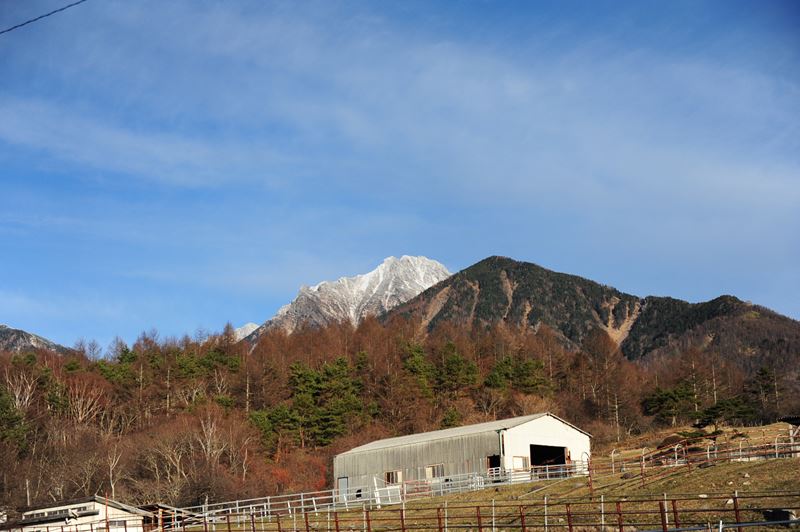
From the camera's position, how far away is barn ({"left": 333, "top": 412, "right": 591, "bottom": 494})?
5500 cm

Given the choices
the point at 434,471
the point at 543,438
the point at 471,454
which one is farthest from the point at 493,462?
the point at 543,438

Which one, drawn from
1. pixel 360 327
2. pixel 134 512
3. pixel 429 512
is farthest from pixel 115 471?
pixel 360 327

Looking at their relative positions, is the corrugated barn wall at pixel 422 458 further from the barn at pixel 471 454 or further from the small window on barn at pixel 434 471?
the small window on barn at pixel 434 471

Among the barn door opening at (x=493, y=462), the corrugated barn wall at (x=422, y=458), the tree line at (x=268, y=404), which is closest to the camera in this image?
the barn door opening at (x=493, y=462)

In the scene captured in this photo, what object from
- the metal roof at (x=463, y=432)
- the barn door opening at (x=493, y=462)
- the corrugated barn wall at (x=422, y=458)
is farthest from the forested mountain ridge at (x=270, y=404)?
the barn door opening at (x=493, y=462)

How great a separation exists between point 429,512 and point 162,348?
290 ft

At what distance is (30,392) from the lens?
94.8 m

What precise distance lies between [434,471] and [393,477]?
12.1ft

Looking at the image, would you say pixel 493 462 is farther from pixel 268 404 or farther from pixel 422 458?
pixel 268 404

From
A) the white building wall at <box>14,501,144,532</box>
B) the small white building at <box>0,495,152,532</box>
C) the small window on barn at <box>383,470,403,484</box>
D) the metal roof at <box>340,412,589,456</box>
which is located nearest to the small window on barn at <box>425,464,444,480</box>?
the metal roof at <box>340,412,589,456</box>

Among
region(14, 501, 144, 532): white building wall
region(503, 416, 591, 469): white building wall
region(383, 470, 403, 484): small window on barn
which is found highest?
region(503, 416, 591, 469): white building wall

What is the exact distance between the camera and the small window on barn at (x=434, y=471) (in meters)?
57.2

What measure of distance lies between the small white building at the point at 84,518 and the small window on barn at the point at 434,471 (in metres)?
18.6

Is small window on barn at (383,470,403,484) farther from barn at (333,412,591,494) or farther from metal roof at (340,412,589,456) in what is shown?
metal roof at (340,412,589,456)
